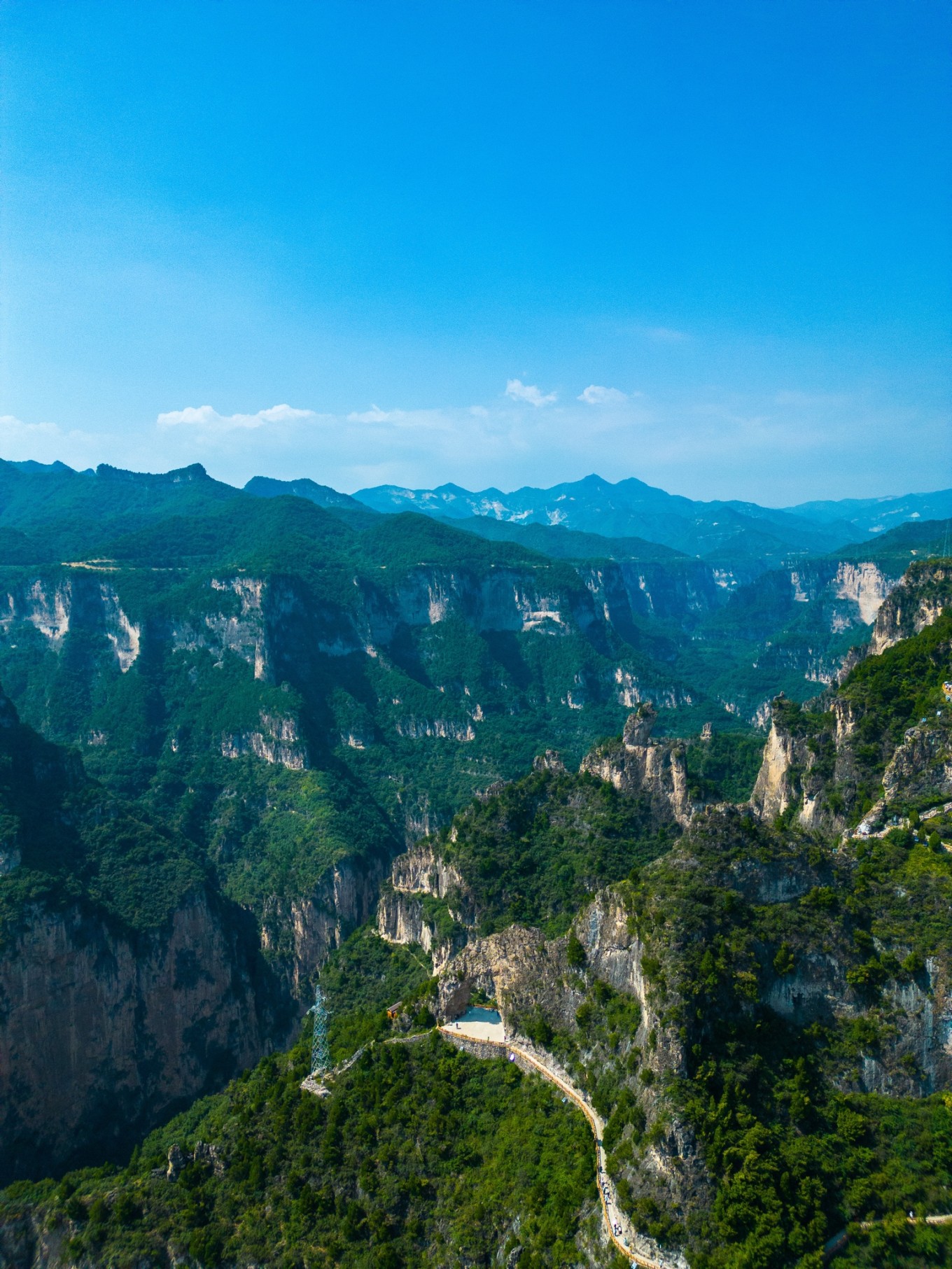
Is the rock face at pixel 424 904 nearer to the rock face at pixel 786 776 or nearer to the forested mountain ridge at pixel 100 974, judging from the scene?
the forested mountain ridge at pixel 100 974

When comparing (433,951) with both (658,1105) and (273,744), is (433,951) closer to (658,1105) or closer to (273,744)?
(658,1105)

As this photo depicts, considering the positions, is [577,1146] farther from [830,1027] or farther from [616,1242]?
[830,1027]

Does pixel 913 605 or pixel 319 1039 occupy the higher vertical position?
pixel 913 605

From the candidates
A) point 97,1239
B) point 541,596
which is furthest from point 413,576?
point 97,1239

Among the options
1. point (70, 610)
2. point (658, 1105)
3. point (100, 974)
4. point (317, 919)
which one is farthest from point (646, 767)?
point (70, 610)

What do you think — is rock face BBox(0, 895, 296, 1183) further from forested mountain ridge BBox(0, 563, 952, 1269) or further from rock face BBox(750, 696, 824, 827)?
rock face BBox(750, 696, 824, 827)
